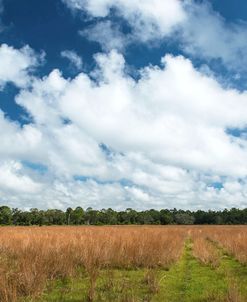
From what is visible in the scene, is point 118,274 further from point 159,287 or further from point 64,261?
point 159,287

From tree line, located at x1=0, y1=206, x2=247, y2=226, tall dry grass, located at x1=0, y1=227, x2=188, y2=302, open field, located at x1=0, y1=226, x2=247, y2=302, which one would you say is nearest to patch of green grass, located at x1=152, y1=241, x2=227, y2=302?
open field, located at x1=0, y1=226, x2=247, y2=302

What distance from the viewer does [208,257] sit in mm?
14203

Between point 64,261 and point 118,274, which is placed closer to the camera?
point 64,261

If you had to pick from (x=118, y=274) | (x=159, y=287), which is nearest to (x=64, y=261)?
(x=118, y=274)

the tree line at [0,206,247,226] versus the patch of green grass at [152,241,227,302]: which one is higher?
the tree line at [0,206,247,226]

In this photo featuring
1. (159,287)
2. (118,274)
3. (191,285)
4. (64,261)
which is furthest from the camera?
(118,274)

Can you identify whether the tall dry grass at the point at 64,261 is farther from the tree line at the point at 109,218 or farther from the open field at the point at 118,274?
the tree line at the point at 109,218

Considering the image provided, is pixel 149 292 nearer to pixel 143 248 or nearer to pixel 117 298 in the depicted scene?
pixel 117 298

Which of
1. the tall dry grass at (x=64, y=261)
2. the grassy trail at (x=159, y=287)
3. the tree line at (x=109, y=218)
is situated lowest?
the grassy trail at (x=159, y=287)

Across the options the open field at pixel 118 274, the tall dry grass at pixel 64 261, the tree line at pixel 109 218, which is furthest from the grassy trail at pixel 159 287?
the tree line at pixel 109 218

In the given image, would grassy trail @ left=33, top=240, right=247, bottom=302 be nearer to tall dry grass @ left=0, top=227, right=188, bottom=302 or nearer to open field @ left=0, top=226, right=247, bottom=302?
open field @ left=0, top=226, right=247, bottom=302

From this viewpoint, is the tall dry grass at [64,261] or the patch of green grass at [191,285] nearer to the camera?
the tall dry grass at [64,261]

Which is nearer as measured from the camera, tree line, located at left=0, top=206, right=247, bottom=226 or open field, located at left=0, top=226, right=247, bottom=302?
open field, located at left=0, top=226, right=247, bottom=302

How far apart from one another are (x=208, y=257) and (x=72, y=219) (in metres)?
85.5
